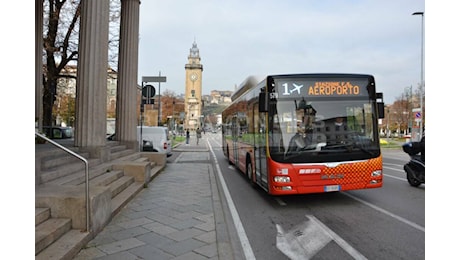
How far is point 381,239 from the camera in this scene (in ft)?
16.1

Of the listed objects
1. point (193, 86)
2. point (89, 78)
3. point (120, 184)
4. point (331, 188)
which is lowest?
point (120, 184)

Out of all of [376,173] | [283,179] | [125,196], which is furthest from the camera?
[125,196]

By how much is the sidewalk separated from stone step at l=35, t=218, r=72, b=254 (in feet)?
1.29

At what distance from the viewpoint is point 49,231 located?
162 inches

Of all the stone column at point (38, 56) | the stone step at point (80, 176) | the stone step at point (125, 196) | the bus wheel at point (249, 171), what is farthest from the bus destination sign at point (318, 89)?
the stone column at point (38, 56)

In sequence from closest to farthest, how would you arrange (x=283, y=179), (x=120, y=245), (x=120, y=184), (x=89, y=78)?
(x=120, y=245) < (x=283, y=179) < (x=120, y=184) < (x=89, y=78)

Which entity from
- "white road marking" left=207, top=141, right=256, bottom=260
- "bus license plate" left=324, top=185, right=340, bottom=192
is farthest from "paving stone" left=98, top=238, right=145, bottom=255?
"bus license plate" left=324, top=185, right=340, bottom=192

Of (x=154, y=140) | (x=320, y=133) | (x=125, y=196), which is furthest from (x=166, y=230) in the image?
(x=154, y=140)

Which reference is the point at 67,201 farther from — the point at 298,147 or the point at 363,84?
the point at 363,84

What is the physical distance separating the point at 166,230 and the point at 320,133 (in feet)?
12.1

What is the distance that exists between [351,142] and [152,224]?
4.41 m

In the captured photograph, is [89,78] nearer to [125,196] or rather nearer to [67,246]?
[125,196]

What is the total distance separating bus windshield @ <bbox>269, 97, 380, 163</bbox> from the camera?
6711 millimetres
